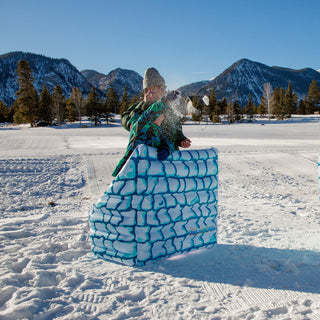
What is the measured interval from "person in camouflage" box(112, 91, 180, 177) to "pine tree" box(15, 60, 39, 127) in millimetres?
48310

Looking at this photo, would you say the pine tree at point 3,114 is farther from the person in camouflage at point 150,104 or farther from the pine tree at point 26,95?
the person in camouflage at point 150,104

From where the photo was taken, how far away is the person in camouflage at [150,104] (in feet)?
9.79

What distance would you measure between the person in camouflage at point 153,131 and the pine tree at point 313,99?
7564 centimetres

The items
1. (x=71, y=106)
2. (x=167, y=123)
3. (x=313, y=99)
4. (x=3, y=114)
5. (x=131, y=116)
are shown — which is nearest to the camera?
(x=167, y=123)

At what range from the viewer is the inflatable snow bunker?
2.60 metres

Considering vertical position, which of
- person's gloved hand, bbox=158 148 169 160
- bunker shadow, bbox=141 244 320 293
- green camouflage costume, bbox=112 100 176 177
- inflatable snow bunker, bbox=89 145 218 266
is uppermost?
green camouflage costume, bbox=112 100 176 177

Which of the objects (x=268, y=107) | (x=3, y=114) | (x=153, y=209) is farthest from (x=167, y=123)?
(x=3, y=114)

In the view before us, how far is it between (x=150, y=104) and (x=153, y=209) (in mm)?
1143

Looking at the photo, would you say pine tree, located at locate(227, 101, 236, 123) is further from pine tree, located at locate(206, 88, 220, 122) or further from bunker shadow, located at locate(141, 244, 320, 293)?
bunker shadow, located at locate(141, 244, 320, 293)

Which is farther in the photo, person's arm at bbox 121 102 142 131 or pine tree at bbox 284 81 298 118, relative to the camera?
pine tree at bbox 284 81 298 118

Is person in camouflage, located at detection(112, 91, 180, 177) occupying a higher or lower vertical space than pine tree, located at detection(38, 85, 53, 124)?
lower

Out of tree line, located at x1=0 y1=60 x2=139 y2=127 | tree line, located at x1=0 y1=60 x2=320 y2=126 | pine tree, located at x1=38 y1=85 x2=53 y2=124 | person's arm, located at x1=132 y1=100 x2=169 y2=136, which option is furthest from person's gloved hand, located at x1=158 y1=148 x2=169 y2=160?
pine tree, located at x1=38 y1=85 x2=53 y2=124

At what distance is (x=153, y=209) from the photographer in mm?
Result: 2629

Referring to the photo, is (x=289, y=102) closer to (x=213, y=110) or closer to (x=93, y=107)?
(x=213, y=110)
